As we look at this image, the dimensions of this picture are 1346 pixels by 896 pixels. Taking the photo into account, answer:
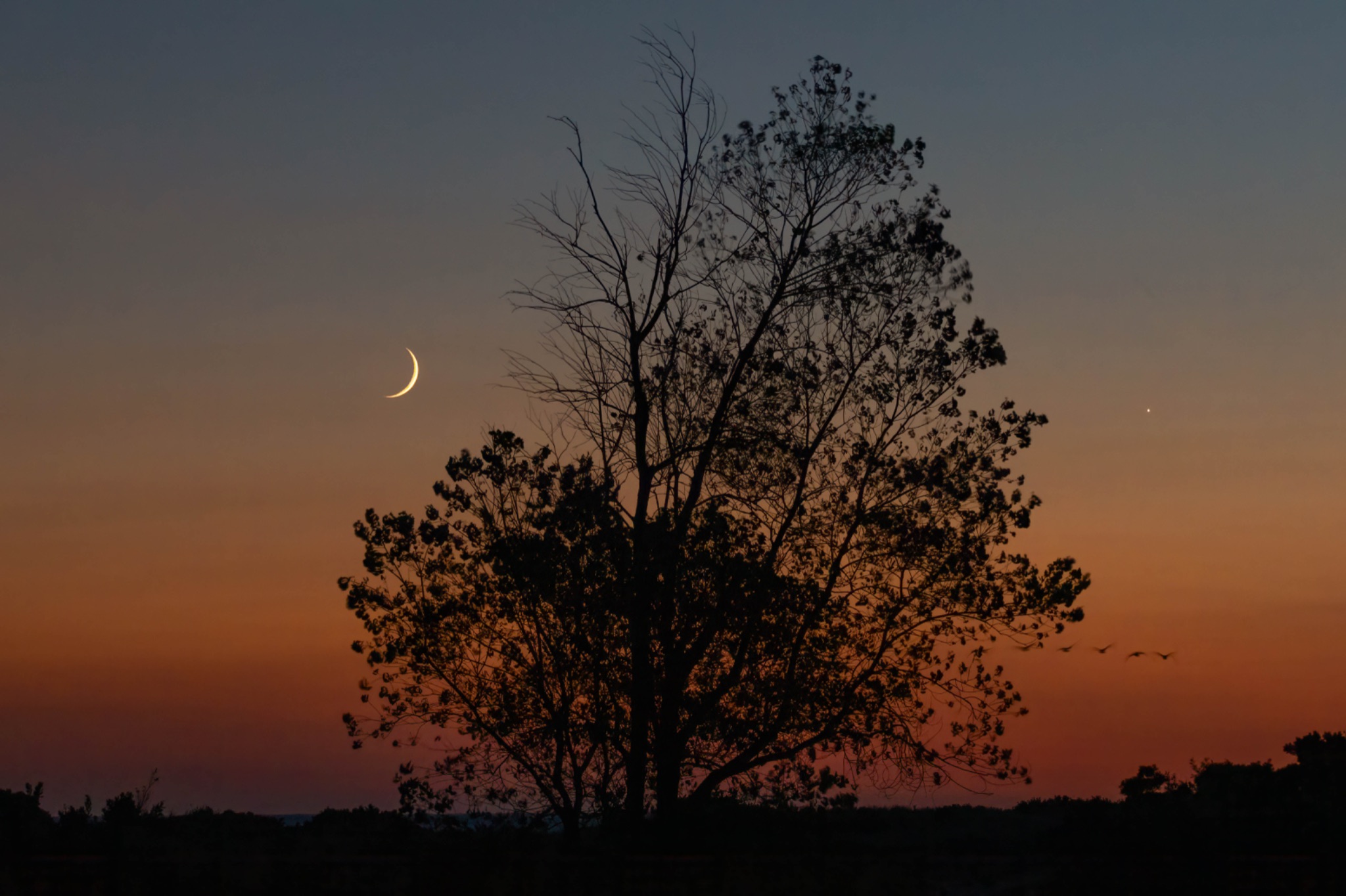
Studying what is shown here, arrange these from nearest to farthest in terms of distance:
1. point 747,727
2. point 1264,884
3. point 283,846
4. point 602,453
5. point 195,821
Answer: point 1264,884
point 283,846
point 747,727
point 602,453
point 195,821

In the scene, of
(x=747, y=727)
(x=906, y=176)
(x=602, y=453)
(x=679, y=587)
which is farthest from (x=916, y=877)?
(x=906, y=176)

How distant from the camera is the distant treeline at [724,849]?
1650 centimetres

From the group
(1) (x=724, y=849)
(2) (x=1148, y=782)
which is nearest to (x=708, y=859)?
(1) (x=724, y=849)

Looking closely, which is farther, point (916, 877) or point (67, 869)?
point (916, 877)

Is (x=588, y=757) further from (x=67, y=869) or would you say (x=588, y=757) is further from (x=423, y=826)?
(x=67, y=869)

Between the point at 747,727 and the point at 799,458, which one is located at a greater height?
the point at 799,458

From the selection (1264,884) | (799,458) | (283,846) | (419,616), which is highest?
(799,458)

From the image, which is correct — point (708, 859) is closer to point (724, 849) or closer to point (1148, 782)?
point (724, 849)

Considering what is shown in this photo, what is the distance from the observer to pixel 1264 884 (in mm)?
17531

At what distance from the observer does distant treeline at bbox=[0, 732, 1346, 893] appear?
16500mm

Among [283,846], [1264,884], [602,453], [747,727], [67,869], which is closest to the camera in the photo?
[67,869]

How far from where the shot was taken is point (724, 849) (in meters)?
19.3

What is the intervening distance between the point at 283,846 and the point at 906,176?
46.3ft

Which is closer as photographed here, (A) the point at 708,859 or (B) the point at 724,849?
(A) the point at 708,859
